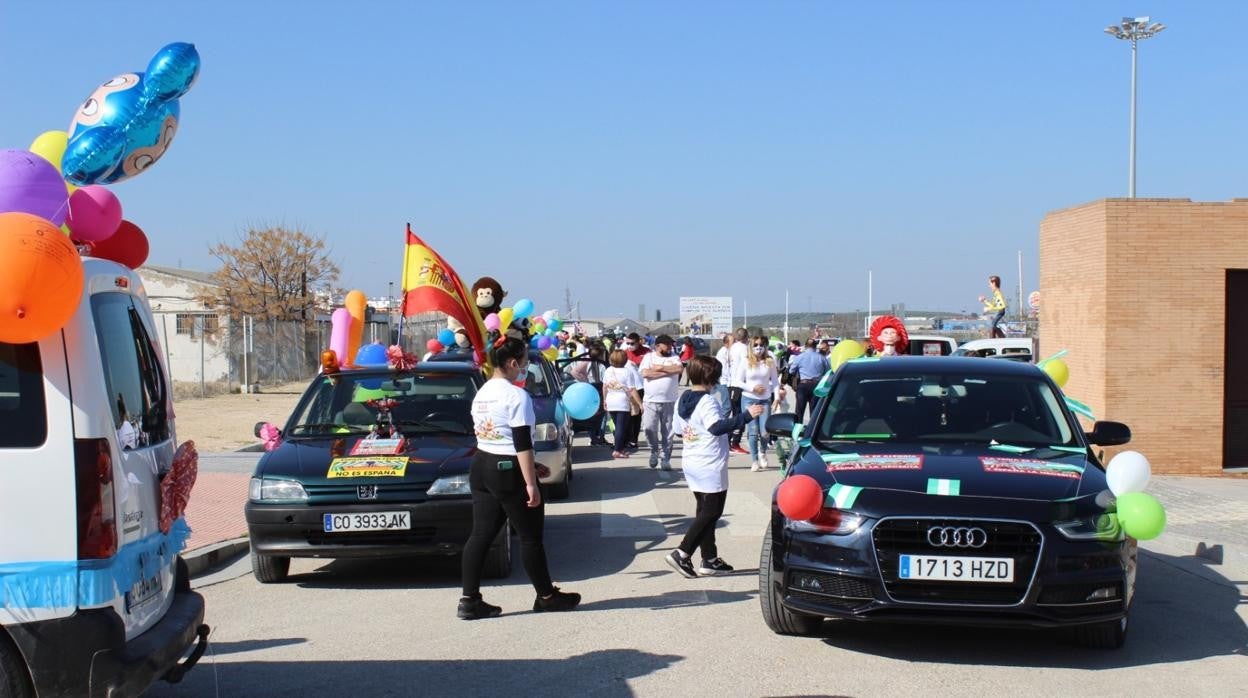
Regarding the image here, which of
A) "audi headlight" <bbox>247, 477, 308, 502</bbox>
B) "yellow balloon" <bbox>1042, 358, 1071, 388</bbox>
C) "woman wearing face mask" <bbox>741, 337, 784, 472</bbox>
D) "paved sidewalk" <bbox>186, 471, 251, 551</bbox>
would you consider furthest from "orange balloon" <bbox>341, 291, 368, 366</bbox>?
"woman wearing face mask" <bbox>741, 337, 784, 472</bbox>

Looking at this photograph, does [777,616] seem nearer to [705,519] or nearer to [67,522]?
[705,519]

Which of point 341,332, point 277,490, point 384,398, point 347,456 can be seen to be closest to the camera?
point 277,490

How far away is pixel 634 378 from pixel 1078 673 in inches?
467

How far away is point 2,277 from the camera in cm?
391

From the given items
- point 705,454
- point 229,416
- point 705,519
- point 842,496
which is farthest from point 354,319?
point 229,416

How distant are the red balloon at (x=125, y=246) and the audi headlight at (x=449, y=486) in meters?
3.16

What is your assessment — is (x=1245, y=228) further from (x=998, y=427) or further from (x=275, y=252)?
(x=275, y=252)

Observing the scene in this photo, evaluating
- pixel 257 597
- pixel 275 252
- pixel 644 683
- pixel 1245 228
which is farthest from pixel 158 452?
pixel 275 252

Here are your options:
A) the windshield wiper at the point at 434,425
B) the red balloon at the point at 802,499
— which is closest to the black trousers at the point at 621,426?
the windshield wiper at the point at 434,425

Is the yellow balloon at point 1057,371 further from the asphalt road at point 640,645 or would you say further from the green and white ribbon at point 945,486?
the green and white ribbon at point 945,486

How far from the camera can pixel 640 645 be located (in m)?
6.79

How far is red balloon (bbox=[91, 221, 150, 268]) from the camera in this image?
550cm

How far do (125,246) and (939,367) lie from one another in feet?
16.6

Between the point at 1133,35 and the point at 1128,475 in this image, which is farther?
the point at 1133,35
